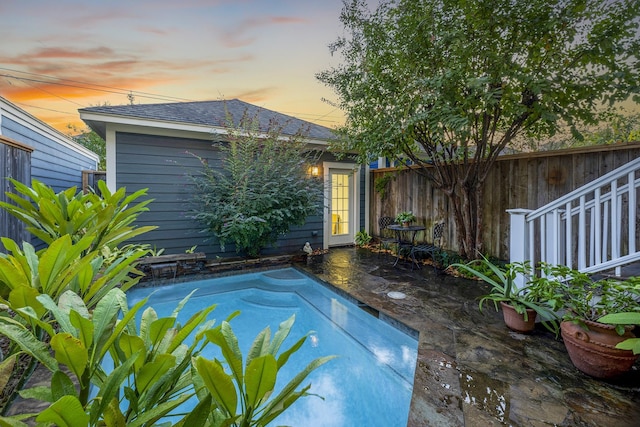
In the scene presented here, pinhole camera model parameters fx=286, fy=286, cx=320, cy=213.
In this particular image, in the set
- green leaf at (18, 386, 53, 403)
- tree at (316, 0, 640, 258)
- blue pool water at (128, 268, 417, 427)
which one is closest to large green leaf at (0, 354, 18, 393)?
green leaf at (18, 386, 53, 403)

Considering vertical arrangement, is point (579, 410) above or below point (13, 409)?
below

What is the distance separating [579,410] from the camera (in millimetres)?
1812

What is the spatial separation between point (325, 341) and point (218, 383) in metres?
2.82

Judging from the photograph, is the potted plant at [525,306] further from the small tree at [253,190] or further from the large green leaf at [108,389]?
the small tree at [253,190]

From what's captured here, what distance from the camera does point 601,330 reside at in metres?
2.10

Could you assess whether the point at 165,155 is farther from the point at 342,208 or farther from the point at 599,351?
the point at 599,351

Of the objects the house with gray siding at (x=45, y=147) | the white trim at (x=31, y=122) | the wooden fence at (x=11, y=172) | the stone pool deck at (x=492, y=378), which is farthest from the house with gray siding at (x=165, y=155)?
the stone pool deck at (x=492, y=378)

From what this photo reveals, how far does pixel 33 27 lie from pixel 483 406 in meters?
7.85

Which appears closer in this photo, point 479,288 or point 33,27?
point 479,288

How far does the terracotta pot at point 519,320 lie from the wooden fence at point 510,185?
237 centimetres

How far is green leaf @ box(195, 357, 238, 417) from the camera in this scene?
65cm

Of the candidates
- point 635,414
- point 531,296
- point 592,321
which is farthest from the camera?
point 531,296

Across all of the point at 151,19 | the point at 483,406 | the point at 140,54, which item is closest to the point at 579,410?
the point at 483,406

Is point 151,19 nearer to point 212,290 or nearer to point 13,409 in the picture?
point 212,290
